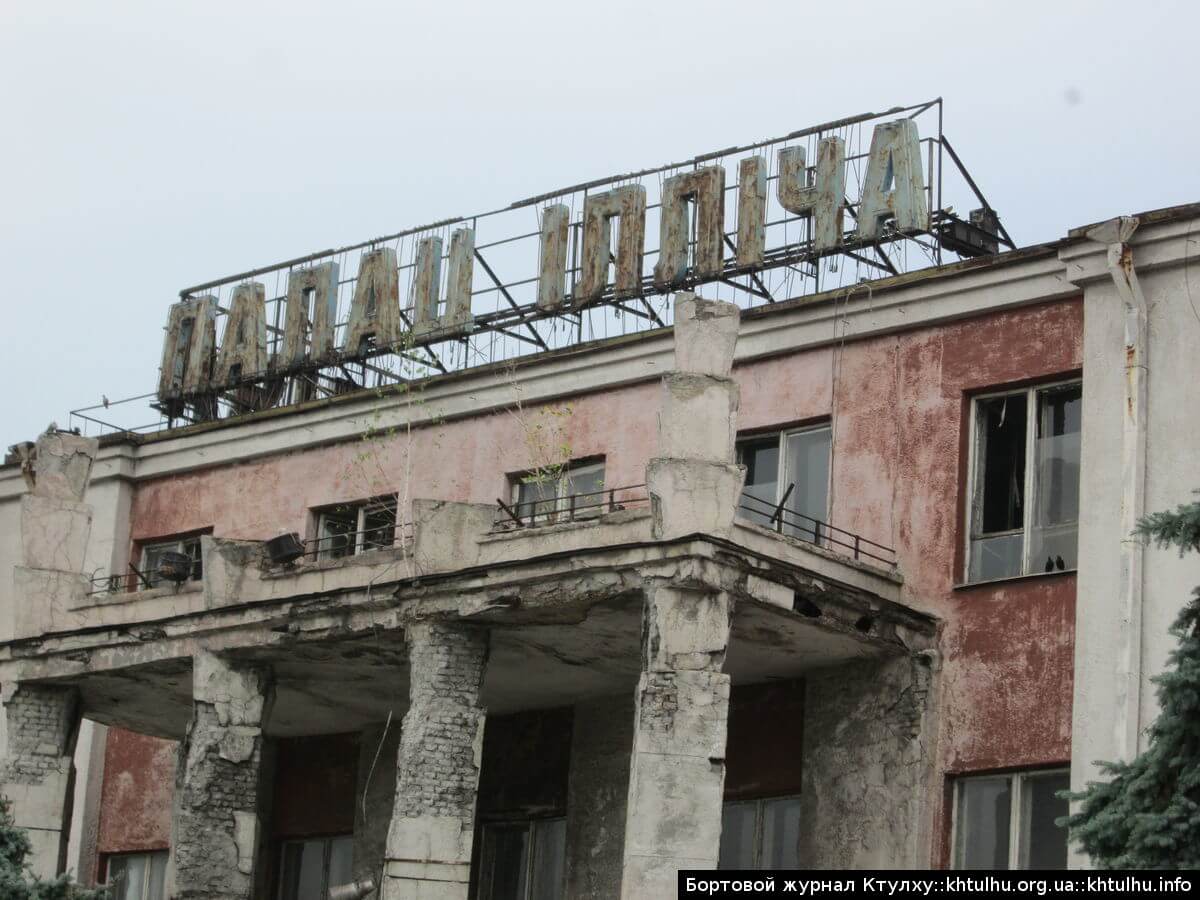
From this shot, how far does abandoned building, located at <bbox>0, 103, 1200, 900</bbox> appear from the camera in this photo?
67.9ft

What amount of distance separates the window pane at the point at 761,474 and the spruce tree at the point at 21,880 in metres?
7.80

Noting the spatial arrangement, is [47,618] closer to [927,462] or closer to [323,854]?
[323,854]

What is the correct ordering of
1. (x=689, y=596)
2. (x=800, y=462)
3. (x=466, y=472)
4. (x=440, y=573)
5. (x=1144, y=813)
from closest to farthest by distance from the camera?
(x=1144, y=813), (x=689, y=596), (x=440, y=573), (x=800, y=462), (x=466, y=472)

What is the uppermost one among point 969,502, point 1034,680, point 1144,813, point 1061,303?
point 1061,303

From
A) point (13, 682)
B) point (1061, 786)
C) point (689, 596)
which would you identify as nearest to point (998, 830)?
point (1061, 786)

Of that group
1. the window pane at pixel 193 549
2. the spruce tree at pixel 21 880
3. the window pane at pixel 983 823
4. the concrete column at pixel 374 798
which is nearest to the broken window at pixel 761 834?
the window pane at pixel 983 823

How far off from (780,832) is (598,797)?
7.19ft

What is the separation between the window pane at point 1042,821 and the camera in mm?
21078

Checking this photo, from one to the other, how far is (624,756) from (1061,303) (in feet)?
21.7

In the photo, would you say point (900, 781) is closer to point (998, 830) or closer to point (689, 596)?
point (998, 830)

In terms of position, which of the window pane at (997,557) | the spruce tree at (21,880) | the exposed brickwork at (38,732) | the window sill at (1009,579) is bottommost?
the spruce tree at (21,880)

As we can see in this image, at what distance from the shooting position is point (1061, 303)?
875 inches

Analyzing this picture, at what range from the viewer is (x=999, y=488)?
885 inches

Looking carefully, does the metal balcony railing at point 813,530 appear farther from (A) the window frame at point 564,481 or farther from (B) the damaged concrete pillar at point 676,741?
(B) the damaged concrete pillar at point 676,741
